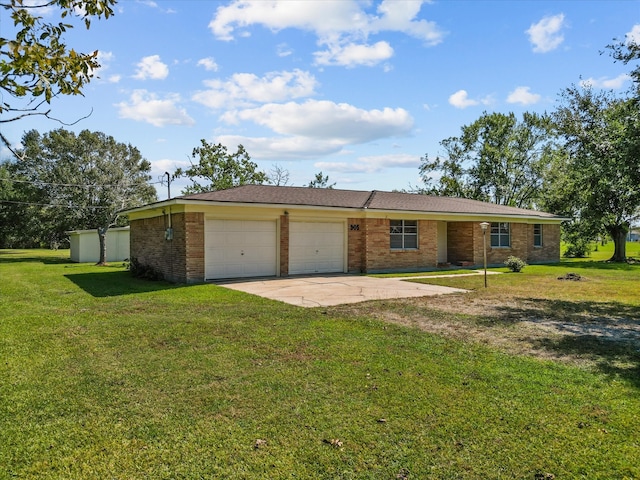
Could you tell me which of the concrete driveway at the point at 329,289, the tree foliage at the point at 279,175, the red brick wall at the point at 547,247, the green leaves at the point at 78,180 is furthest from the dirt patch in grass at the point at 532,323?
the tree foliage at the point at 279,175

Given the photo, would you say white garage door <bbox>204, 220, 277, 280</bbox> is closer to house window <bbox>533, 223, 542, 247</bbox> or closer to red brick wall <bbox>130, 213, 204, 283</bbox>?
red brick wall <bbox>130, 213, 204, 283</bbox>

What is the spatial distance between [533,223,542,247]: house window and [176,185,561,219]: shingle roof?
93 cm

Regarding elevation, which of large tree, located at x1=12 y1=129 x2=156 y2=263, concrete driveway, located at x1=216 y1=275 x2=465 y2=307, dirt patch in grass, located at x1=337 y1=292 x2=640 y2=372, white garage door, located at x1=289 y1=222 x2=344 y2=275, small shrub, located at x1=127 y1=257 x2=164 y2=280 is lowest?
dirt patch in grass, located at x1=337 y1=292 x2=640 y2=372

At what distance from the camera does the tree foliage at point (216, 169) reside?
39.1 meters

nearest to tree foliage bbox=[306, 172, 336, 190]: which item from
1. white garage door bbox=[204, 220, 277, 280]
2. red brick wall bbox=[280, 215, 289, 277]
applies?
red brick wall bbox=[280, 215, 289, 277]

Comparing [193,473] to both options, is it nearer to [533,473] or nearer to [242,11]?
[533,473]

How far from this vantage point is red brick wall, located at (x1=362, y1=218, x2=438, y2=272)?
1764 cm

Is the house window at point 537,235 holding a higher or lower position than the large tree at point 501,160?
lower

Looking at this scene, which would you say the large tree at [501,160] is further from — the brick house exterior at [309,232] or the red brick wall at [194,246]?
the red brick wall at [194,246]

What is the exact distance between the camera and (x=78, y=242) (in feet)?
90.6

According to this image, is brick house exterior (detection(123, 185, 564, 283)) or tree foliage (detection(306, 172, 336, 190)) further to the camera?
tree foliage (detection(306, 172, 336, 190))

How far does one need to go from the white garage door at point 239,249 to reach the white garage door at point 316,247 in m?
0.91

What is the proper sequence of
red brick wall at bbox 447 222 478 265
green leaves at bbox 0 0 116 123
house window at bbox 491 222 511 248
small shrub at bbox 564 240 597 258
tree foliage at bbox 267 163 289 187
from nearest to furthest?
green leaves at bbox 0 0 116 123, red brick wall at bbox 447 222 478 265, house window at bbox 491 222 511 248, small shrub at bbox 564 240 597 258, tree foliage at bbox 267 163 289 187

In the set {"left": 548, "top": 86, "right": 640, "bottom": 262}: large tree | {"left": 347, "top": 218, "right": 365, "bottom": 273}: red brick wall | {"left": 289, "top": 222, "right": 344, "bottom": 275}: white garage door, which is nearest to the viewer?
{"left": 548, "top": 86, "right": 640, "bottom": 262}: large tree
